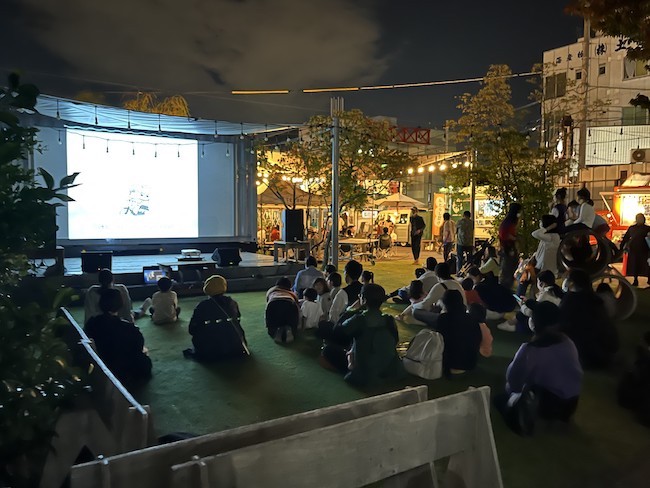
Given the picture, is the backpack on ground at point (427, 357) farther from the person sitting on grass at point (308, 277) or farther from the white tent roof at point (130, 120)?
the white tent roof at point (130, 120)

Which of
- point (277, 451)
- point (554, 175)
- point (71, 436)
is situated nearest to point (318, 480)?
point (277, 451)

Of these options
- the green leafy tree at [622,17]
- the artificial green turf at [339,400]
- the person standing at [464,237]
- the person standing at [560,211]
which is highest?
the green leafy tree at [622,17]

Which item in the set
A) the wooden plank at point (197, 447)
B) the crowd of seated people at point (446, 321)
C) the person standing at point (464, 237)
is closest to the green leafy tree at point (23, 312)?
the wooden plank at point (197, 447)

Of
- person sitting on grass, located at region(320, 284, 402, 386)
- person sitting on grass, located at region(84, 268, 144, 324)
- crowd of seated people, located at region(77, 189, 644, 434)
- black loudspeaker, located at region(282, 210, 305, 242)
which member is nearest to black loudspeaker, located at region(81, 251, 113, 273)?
crowd of seated people, located at region(77, 189, 644, 434)

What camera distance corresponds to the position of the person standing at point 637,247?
9.57 meters

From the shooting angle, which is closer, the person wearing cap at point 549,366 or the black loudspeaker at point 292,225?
the person wearing cap at point 549,366

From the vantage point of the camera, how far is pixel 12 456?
65.3 inches

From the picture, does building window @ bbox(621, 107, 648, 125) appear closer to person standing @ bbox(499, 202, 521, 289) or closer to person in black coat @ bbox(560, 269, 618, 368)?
person standing @ bbox(499, 202, 521, 289)

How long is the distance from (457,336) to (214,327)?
249 cm

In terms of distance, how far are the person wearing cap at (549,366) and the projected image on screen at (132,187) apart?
425 inches

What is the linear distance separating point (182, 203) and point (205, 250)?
58.0 inches

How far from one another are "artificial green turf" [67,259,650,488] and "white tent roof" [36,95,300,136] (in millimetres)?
6057

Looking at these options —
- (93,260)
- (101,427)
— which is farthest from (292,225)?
(101,427)

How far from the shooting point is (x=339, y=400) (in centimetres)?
428
